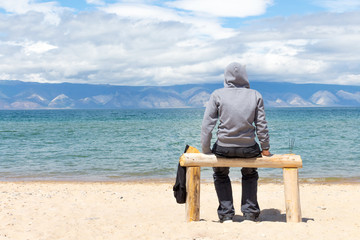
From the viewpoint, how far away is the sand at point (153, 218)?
536cm

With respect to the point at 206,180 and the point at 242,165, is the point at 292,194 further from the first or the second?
the point at 206,180

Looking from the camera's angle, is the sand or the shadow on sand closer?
the sand

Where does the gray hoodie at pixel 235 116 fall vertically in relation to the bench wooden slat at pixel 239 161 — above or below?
above

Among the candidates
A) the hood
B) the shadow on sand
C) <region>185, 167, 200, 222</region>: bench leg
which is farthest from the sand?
the hood

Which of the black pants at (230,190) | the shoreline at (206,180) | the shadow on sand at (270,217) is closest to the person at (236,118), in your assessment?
the black pants at (230,190)

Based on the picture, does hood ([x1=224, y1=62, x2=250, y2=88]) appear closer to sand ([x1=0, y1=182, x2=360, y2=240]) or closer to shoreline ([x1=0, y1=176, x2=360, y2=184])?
sand ([x1=0, y1=182, x2=360, y2=240])

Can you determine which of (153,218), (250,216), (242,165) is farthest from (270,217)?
(153,218)

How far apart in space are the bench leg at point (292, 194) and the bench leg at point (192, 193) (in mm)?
1338

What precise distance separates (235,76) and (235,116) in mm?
603

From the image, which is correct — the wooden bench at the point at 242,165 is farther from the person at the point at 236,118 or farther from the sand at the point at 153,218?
the sand at the point at 153,218

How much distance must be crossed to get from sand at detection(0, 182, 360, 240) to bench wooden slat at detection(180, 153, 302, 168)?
859mm

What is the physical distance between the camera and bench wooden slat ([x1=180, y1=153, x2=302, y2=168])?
5629mm

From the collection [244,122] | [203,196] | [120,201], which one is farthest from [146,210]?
[244,122]

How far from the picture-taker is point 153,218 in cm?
670
